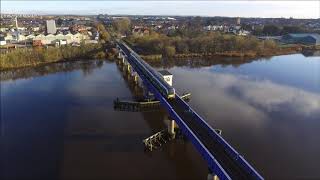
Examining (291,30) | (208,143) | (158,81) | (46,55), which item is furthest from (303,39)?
(208,143)

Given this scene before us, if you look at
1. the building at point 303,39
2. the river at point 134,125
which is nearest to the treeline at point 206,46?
the building at point 303,39

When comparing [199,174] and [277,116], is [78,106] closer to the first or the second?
[199,174]

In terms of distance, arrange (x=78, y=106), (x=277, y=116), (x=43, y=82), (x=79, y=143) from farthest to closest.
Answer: (x=43, y=82) < (x=78, y=106) < (x=277, y=116) < (x=79, y=143)

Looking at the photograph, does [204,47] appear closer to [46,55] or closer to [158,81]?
[46,55]

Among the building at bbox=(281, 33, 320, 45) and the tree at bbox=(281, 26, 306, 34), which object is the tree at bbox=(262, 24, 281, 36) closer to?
the tree at bbox=(281, 26, 306, 34)

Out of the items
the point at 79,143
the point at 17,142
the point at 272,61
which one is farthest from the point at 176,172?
the point at 272,61

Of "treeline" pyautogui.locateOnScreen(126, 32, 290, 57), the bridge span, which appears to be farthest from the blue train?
"treeline" pyautogui.locateOnScreen(126, 32, 290, 57)
